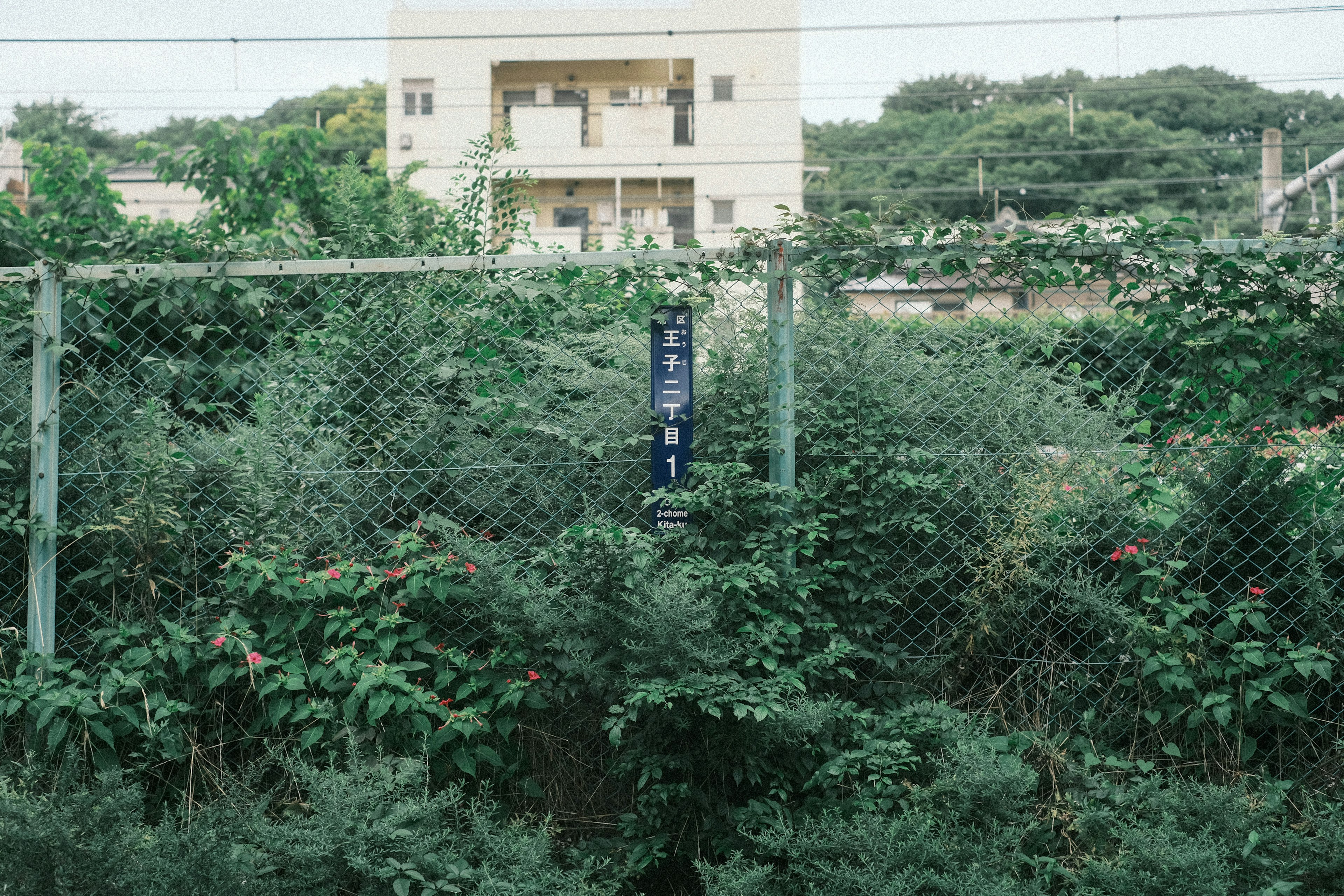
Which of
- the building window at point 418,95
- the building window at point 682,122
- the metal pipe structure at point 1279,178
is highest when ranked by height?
the building window at point 418,95

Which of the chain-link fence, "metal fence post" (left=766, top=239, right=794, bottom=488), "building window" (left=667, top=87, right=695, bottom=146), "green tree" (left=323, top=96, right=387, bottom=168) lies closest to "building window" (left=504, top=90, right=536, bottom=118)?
"building window" (left=667, top=87, right=695, bottom=146)

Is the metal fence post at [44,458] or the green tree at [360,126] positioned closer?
the metal fence post at [44,458]

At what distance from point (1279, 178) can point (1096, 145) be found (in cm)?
1670

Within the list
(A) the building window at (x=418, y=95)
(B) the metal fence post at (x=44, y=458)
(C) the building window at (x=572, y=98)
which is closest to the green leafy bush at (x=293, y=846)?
(B) the metal fence post at (x=44, y=458)

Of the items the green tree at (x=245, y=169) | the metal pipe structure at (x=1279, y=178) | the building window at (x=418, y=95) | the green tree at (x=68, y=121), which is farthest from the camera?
the green tree at (x=68, y=121)

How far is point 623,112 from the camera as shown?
859 inches

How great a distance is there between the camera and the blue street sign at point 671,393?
3.00 m

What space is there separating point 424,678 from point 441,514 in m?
0.55

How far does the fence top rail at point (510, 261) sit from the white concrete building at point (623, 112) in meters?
18.2

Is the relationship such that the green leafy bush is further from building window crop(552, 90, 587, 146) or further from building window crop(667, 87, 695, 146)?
building window crop(552, 90, 587, 146)

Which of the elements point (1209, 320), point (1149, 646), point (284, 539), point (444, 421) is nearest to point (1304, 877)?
point (1149, 646)

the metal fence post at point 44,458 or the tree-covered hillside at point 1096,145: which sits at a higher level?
the tree-covered hillside at point 1096,145

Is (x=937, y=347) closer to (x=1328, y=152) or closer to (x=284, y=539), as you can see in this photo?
(x=284, y=539)

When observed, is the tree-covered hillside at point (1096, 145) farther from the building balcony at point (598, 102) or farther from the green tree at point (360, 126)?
the green tree at point (360, 126)
